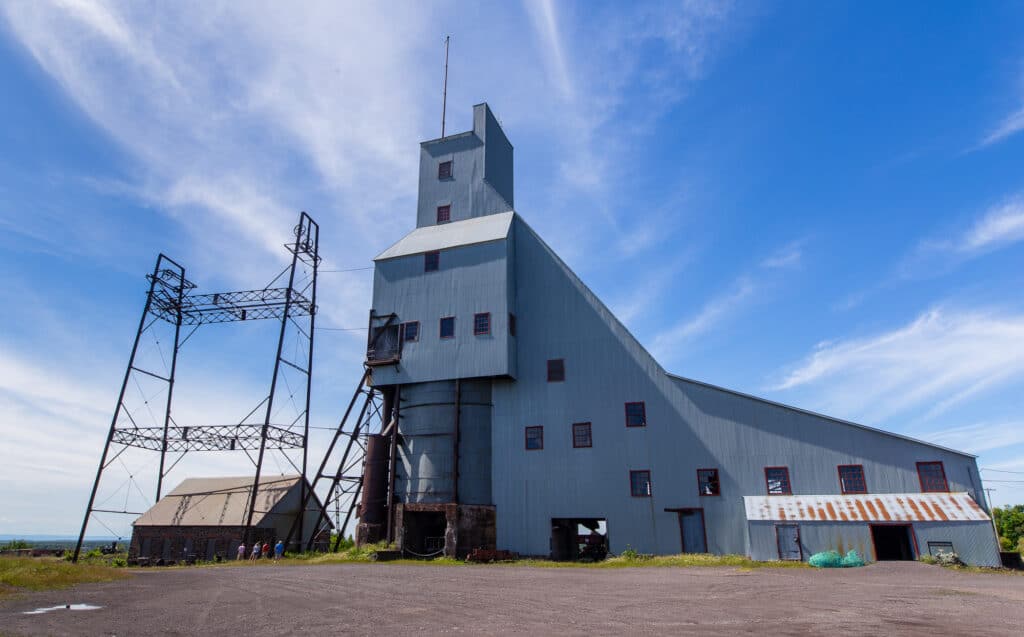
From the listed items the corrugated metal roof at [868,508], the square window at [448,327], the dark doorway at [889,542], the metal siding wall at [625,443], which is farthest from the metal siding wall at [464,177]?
the dark doorway at [889,542]

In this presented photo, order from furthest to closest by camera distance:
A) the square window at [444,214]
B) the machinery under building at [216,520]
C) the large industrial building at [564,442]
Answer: the square window at [444,214] → the machinery under building at [216,520] → the large industrial building at [564,442]

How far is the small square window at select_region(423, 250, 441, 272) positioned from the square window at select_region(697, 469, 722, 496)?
1851 cm

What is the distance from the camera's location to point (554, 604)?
14352 mm

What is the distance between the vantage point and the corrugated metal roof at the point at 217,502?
130 feet

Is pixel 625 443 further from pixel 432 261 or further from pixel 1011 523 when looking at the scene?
pixel 1011 523

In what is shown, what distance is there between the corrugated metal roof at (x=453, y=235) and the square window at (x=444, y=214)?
43 cm

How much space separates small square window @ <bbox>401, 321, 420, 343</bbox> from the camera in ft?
117

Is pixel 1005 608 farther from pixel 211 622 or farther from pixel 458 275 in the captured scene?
pixel 458 275

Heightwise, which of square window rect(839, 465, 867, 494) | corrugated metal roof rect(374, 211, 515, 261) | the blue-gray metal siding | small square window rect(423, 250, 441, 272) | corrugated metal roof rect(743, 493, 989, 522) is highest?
corrugated metal roof rect(374, 211, 515, 261)

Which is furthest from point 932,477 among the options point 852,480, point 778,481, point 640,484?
point 640,484

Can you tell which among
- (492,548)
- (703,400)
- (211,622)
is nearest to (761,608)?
(211,622)

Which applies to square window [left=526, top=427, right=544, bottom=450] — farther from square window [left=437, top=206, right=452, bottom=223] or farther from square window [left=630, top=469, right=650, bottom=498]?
square window [left=437, top=206, right=452, bottom=223]

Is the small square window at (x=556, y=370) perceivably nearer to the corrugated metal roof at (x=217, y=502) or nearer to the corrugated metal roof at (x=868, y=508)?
the corrugated metal roof at (x=868, y=508)

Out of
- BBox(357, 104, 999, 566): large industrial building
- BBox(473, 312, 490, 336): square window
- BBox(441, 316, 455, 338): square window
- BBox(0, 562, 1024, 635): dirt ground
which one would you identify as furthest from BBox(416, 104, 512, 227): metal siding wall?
BBox(0, 562, 1024, 635): dirt ground
